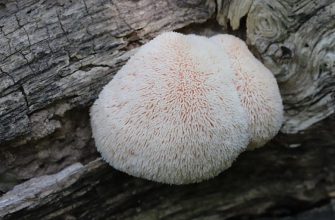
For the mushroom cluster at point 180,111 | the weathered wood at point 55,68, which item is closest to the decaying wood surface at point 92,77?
the weathered wood at point 55,68

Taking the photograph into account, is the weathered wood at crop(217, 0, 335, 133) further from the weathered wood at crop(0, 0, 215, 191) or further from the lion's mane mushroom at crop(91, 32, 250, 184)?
the weathered wood at crop(0, 0, 215, 191)

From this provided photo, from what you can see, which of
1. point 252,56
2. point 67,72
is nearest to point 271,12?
point 252,56

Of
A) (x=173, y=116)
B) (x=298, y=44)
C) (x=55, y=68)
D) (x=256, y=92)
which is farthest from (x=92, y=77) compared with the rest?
(x=298, y=44)

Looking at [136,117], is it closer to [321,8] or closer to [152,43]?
[152,43]

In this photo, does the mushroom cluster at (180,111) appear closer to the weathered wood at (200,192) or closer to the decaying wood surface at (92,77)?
the decaying wood surface at (92,77)

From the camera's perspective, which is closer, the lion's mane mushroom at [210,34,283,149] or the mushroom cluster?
the mushroom cluster

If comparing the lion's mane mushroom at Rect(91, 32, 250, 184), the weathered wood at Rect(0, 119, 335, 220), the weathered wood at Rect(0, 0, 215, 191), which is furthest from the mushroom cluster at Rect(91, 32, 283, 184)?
the weathered wood at Rect(0, 119, 335, 220)
